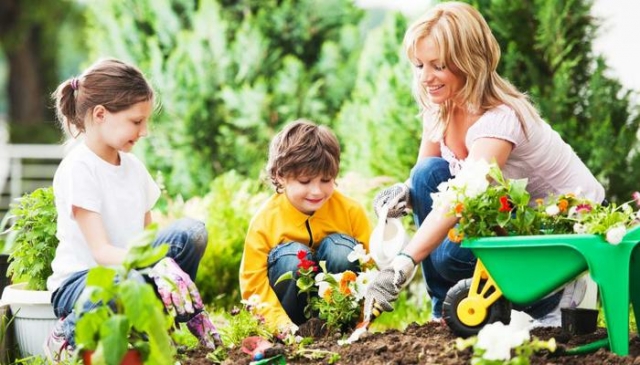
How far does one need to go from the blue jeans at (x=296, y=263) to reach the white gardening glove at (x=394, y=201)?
202mm

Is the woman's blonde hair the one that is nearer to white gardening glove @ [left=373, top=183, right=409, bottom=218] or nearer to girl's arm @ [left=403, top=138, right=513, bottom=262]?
girl's arm @ [left=403, top=138, right=513, bottom=262]

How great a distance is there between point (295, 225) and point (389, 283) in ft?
2.23

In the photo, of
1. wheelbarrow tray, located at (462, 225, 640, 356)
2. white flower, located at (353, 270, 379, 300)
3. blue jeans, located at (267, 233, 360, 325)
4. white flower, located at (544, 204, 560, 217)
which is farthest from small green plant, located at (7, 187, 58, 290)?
white flower, located at (544, 204, 560, 217)

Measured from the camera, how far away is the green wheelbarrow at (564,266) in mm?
2533

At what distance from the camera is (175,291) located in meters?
2.80

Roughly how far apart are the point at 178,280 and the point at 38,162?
1135 cm

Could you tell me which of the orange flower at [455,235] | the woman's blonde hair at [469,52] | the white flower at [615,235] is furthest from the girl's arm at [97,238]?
the white flower at [615,235]

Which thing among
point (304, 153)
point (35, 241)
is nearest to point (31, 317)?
point (35, 241)

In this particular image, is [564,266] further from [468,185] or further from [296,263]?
[296,263]

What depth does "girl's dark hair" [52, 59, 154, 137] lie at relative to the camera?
315cm

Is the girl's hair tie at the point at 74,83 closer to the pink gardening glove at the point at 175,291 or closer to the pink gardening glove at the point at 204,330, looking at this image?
the pink gardening glove at the point at 175,291

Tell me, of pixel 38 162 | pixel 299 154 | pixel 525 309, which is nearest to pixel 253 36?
pixel 299 154

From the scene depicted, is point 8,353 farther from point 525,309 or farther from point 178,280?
point 525,309

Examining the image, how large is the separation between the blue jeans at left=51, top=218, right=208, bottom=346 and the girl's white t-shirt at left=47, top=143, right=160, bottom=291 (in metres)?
0.06
